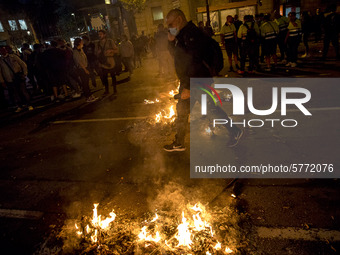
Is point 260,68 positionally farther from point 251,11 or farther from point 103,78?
point 251,11

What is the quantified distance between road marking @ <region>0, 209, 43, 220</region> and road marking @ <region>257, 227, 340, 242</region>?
2.99 m

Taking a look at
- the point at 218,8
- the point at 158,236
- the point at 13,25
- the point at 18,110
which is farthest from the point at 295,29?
the point at 13,25

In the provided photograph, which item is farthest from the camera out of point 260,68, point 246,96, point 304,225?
point 260,68

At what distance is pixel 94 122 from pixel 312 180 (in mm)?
5500

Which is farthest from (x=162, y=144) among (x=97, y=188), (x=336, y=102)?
(x=336, y=102)

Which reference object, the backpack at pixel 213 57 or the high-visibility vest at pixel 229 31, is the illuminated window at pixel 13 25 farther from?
the backpack at pixel 213 57

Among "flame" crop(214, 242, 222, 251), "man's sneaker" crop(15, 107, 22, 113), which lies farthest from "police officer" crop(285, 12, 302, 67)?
"man's sneaker" crop(15, 107, 22, 113)

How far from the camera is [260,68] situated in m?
9.80

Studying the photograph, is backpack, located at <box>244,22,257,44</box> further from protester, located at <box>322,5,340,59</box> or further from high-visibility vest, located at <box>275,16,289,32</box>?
protester, located at <box>322,5,340,59</box>

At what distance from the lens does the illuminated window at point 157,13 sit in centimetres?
2691

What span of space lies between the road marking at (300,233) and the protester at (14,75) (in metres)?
9.49

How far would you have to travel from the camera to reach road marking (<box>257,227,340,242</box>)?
242 cm

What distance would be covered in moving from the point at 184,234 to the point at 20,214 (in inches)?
99.8

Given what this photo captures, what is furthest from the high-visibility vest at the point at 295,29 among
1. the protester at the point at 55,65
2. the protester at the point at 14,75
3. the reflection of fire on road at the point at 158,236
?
the protester at the point at 14,75
